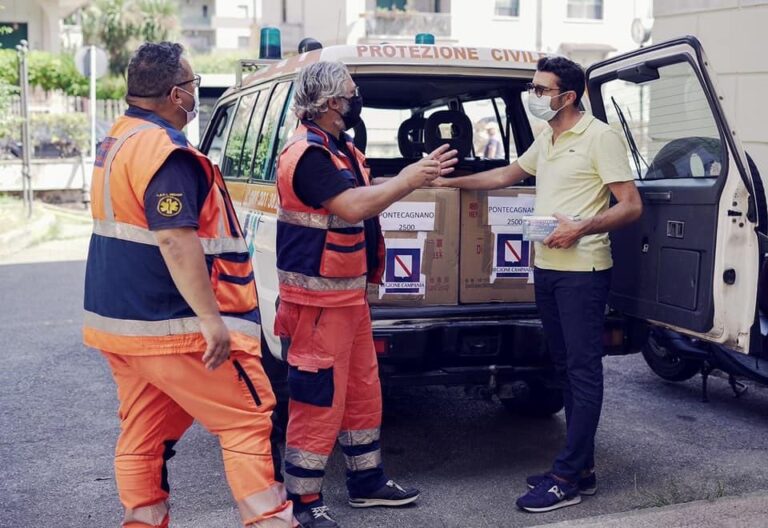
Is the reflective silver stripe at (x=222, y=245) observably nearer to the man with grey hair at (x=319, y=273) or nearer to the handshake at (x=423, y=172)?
the man with grey hair at (x=319, y=273)

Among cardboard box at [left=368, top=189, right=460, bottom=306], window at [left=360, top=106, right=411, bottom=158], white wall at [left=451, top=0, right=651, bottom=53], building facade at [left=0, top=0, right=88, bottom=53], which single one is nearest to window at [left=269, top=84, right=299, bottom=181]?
cardboard box at [left=368, top=189, right=460, bottom=306]

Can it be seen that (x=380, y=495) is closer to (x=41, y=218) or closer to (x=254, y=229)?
(x=254, y=229)

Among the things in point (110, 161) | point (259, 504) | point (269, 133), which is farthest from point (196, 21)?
point (259, 504)

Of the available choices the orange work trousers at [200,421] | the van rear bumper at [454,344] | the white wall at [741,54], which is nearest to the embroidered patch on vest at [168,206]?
the orange work trousers at [200,421]

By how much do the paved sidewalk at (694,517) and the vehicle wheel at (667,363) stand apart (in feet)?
7.23

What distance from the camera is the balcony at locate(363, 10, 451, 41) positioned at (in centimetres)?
3572

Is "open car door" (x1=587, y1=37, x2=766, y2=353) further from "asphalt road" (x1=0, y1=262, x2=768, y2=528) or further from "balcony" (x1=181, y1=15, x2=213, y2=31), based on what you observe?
"balcony" (x1=181, y1=15, x2=213, y2=31)

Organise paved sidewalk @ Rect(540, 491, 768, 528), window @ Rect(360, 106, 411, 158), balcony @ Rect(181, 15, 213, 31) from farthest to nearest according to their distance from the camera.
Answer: balcony @ Rect(181, 15, 213, 31), window @ Rect(360, 106, 411, 158), paved sidewalk @ Rect(540, 491, 768, 528)

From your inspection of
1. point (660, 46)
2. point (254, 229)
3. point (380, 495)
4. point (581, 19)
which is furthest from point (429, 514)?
point (581, 19)

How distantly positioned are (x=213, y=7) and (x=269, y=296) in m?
53.4

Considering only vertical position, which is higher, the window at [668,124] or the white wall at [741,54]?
the white wall at [741,54]

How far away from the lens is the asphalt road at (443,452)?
14.2ft

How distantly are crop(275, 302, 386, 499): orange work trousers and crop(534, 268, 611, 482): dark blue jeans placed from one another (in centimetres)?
81

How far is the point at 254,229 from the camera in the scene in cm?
482
